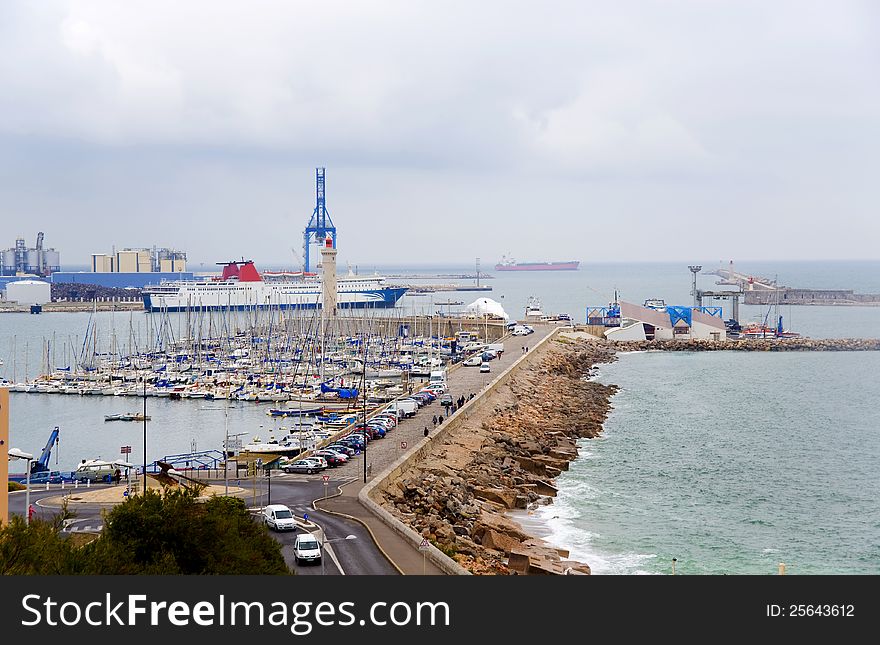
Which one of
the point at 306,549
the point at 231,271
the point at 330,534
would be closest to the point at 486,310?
the point at 231,271

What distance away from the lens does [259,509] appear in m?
11.7

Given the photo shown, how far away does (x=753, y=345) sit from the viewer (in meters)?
43.7

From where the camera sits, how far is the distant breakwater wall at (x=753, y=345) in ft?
142

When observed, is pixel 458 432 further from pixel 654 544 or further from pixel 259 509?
pixel 259 509

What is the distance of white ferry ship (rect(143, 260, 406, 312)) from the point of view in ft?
228

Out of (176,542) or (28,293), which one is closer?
(176,542)

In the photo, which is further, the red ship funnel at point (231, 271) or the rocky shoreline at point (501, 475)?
the red ship funnel at point (231, 271)

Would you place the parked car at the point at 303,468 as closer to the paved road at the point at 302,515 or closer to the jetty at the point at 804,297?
the paved road at the point at 302,515

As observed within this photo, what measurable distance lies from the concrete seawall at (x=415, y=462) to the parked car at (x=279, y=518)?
1.03 m

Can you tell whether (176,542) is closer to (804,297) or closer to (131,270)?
(804,297)

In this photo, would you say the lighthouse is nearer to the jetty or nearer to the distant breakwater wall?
the distant breakwater wall

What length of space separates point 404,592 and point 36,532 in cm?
306

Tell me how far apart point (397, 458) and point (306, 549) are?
614 cm

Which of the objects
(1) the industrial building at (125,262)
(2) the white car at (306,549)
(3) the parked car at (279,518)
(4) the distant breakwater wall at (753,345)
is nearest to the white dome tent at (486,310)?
(4) the distant breakwater wall at (753,345)
